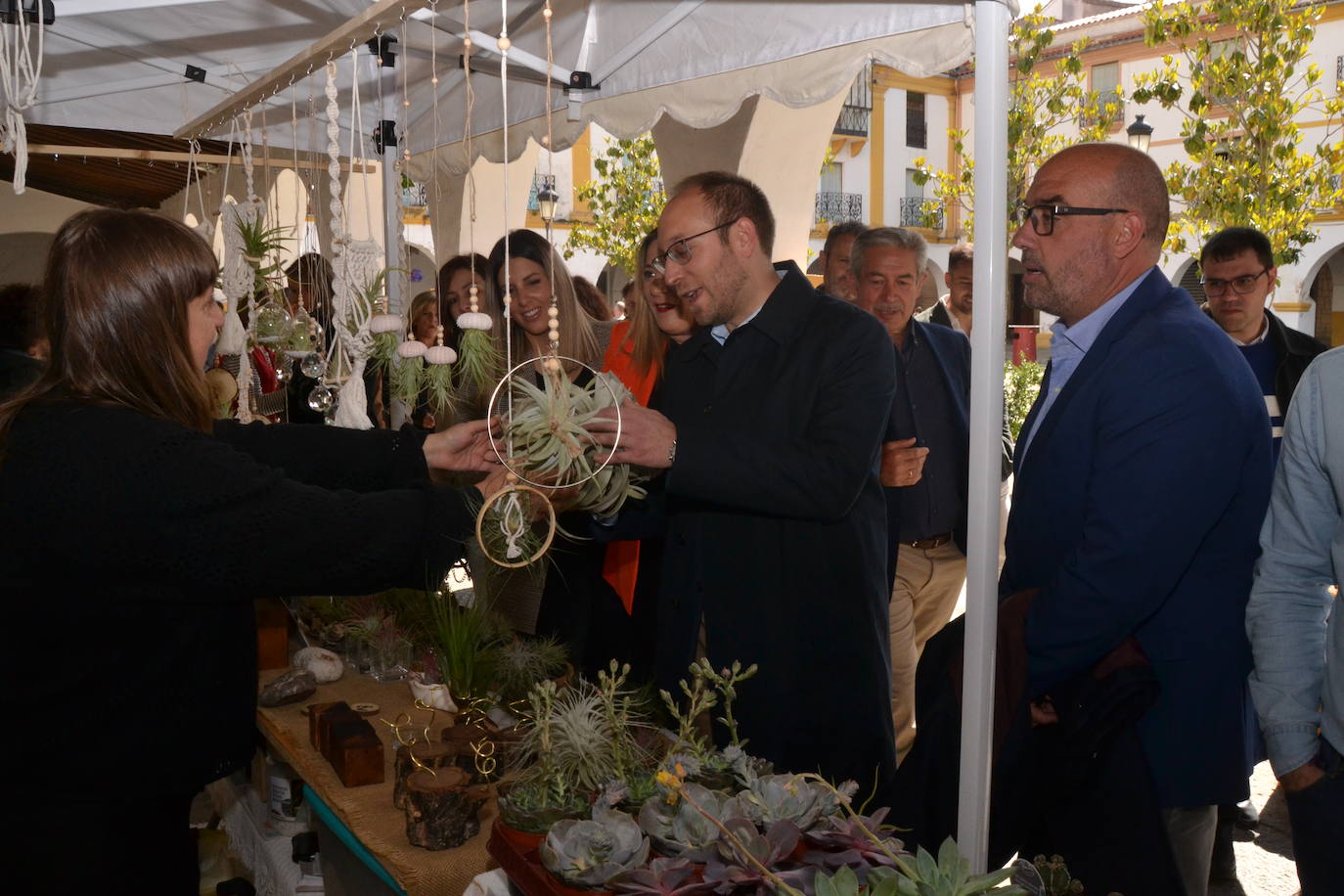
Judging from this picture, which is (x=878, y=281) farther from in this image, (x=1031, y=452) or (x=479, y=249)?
(x=479, y=249)

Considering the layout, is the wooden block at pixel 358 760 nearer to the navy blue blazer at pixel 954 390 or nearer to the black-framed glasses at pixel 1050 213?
the black-framed glasses at pixel 1050 213

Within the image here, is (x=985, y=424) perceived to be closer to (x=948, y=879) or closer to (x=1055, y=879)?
(x=1055, y=879)

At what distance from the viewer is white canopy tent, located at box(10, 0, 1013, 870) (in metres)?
1.91

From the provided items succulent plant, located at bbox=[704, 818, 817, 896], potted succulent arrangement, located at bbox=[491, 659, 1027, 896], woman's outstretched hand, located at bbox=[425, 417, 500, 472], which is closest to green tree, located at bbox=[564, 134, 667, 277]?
woman's outstretched hand, located at bbox=[425, 417, 500, 472]

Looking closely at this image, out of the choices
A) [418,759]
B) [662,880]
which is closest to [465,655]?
[418,759]

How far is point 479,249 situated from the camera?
21.5 ft

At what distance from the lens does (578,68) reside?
165 inches

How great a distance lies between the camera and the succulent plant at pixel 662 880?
1292mm

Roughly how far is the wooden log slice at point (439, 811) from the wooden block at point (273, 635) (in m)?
1.36

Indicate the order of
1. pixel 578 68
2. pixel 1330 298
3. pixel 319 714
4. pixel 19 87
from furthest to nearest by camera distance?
pixel 1330 298
pixel 578 68
pixel 19 87
pixel 319 714

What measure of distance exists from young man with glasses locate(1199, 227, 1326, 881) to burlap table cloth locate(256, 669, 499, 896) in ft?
9.86

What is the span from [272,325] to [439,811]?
208 centimetres

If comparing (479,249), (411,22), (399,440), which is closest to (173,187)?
(479,249)

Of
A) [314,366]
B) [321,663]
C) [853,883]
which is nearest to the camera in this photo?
[853,883]
